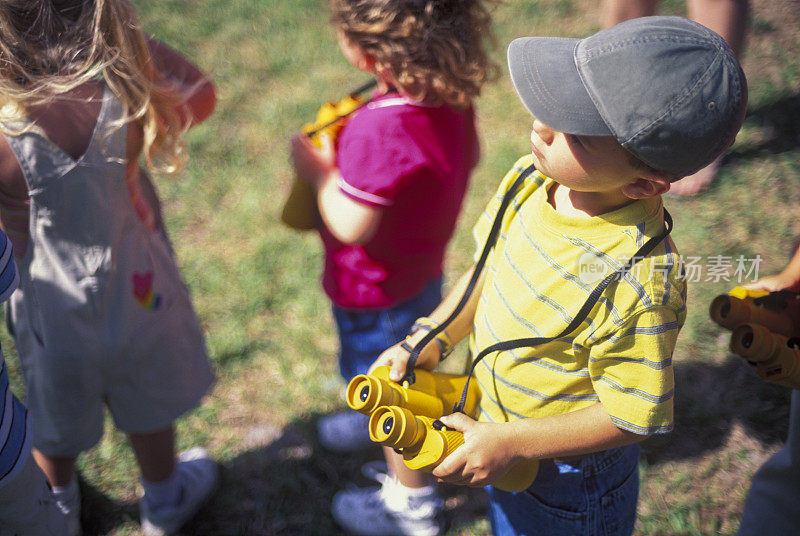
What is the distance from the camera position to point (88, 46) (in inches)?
54.5

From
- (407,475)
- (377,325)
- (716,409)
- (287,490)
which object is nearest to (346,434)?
(287,490)

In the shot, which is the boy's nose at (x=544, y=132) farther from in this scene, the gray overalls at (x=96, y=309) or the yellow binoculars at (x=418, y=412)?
A: the gray overalls at (x=96, y=309)

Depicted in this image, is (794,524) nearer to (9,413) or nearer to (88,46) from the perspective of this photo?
(9,413)

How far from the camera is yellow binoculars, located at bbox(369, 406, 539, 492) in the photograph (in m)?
1.17

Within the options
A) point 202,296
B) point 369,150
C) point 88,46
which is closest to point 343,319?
point 369,150

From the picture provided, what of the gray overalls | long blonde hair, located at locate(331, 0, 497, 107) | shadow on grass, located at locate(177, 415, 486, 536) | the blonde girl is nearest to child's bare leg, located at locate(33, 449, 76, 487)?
the blonde girl

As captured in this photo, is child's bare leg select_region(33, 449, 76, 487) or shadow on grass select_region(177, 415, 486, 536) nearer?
child's bare leg select_region(33, 449, 76, 487)

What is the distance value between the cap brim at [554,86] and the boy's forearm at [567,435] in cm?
51

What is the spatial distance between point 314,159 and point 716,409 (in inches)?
69.2

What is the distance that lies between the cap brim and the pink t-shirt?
499mm

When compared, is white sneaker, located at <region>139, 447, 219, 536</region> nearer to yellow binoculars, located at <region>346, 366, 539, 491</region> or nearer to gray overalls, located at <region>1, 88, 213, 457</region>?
gray overalls, located at <region>1, 88, 213, 457</region>

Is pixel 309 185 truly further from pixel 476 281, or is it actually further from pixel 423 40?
pixel 476 281

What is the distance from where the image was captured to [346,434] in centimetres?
236

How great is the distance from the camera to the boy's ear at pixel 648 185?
1.04 meters
